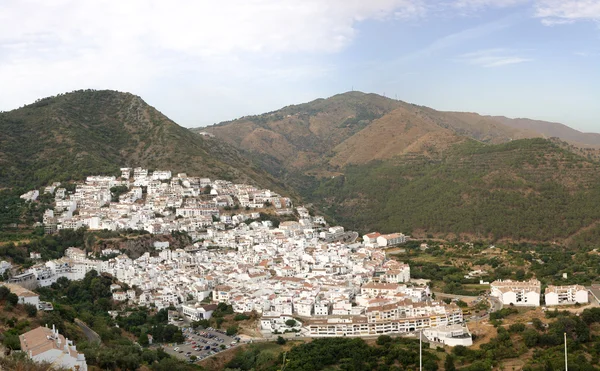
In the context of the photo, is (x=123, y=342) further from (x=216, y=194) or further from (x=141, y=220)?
(x=216, y=194)

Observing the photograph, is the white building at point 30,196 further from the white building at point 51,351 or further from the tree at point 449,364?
the tree at point 449,364

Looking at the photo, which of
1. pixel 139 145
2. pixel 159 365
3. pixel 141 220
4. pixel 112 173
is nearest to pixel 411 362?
pixel 159 365

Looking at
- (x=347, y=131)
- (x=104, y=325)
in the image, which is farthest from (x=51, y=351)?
(x=347, y=131)

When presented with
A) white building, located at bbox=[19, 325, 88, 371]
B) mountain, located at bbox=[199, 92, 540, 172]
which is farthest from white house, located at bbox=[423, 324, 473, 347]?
mountain, located at bbox=[199, 92, 540, 172]

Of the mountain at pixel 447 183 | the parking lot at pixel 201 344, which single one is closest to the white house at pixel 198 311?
the parking lot at pixel 201 344

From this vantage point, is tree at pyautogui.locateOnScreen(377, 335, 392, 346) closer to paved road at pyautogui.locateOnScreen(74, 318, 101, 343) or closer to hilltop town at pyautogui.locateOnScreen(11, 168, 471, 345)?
hilltop town at pyautogui.locateOnScreen(11, 168, 471, 345)

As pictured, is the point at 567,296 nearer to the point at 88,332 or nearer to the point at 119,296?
the point at 88,332
